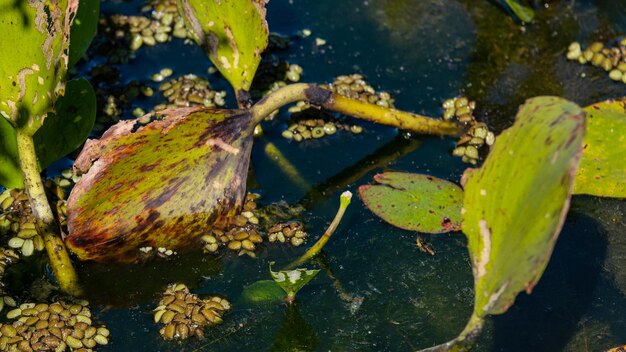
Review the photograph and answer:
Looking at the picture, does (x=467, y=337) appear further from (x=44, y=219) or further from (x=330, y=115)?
(x=330, y=115)

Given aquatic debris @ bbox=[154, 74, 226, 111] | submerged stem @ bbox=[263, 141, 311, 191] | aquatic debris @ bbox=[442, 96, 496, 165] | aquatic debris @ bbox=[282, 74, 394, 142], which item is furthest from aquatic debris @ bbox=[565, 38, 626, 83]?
aquatic debris @ bbox=[154, 74, 226, 111]

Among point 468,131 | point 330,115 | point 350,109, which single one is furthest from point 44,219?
point 468,131

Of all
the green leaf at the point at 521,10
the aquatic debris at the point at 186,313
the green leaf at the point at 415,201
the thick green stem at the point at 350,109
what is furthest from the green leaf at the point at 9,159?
the green leaf at the point at 521,10

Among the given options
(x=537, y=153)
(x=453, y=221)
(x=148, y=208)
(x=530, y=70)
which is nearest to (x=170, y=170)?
(x=148, y=208)

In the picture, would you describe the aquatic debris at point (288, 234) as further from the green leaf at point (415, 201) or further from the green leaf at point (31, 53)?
the green leaf at point (31, 53)

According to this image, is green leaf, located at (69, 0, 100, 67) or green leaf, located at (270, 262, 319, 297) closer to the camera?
green leaf, located at (270, 262, 319, 297)

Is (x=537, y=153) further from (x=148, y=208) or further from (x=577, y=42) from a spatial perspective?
(x=577, y=42)

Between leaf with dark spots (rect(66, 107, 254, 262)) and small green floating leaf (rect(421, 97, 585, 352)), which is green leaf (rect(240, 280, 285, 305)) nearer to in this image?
leaf with dark spots (rect(66, 107, 254, 262))
